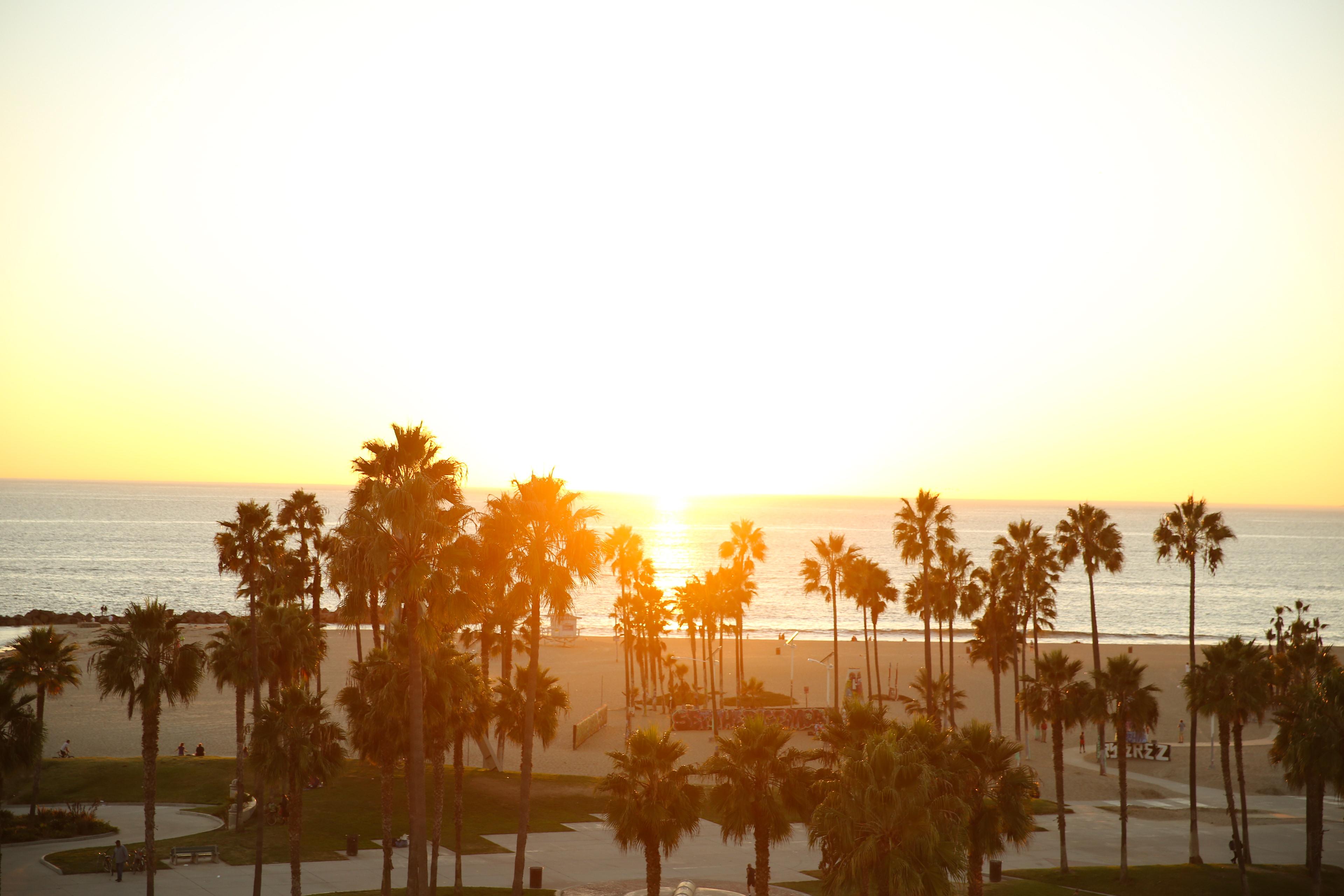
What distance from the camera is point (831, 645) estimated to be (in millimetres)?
114625

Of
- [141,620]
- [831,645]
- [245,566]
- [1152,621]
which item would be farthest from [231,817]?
[1152,621]

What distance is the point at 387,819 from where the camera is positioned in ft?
98.3

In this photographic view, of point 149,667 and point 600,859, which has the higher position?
point 149,667

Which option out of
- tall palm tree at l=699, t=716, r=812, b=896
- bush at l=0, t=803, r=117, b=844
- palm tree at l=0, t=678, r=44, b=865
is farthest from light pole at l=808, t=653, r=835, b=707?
palm tree at l=0, t=678, r=44, b=865

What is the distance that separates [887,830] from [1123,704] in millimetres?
20751

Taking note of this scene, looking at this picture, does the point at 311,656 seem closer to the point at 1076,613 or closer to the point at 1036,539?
the point at 1036,539

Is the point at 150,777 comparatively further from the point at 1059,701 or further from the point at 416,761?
the point at 1059,701

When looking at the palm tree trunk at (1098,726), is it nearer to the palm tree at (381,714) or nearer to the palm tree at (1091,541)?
the palm tree at (1091,541)

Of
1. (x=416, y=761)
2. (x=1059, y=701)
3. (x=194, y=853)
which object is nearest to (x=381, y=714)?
(x=416, y=761)

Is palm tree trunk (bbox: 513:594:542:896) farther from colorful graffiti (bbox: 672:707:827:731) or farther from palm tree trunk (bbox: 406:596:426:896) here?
colorful graffiti (bbox: 672:707:827:731)

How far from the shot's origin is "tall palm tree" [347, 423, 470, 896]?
23.9 m

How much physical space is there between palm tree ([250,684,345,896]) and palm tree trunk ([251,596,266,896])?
554 millimetres

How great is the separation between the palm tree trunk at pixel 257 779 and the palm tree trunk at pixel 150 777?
280cm

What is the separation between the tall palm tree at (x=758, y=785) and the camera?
2712cm
